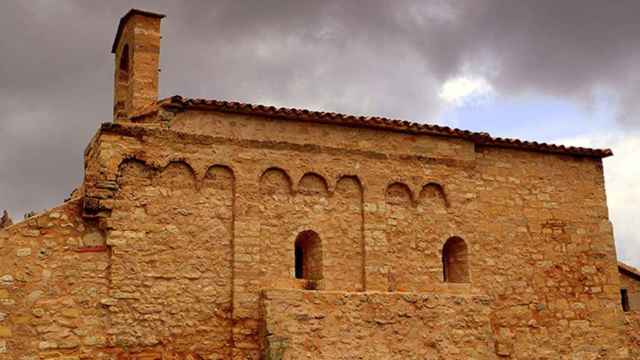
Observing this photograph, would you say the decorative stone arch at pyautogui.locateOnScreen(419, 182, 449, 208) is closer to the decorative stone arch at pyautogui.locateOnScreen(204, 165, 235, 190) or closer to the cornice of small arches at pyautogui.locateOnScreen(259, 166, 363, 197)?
the cornice of small arches at pyautogui.locateOnScreen(259, 166, 363, 197)

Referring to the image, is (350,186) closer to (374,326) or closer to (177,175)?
(374,326)

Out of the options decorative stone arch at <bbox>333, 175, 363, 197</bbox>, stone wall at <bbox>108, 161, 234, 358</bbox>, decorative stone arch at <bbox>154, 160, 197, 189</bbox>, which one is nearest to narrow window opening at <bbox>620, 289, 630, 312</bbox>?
decorative stone arch at <bbox>333, 175, 363, 197</bbox>

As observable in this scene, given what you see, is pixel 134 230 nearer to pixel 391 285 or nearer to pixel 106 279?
pixel 106 279

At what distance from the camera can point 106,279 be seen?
11070mm

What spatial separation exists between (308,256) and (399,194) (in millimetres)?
1998

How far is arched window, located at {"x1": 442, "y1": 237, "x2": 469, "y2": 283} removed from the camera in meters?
13.6

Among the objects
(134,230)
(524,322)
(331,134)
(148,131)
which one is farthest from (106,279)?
(524,322)

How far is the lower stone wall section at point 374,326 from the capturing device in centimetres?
1138

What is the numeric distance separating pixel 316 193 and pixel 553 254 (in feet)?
16.5

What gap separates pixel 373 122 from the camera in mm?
13273

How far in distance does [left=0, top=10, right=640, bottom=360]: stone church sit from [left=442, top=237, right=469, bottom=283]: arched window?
0.09ft

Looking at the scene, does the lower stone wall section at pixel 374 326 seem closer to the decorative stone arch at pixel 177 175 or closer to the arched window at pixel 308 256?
the arched window at pixel 308 256

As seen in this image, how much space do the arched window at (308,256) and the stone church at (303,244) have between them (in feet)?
0.11

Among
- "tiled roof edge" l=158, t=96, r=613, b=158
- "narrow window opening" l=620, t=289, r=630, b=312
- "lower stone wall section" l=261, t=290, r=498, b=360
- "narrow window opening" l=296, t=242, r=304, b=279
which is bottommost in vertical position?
"lower stone wall section" l=261, t=290, r=498, b=360
